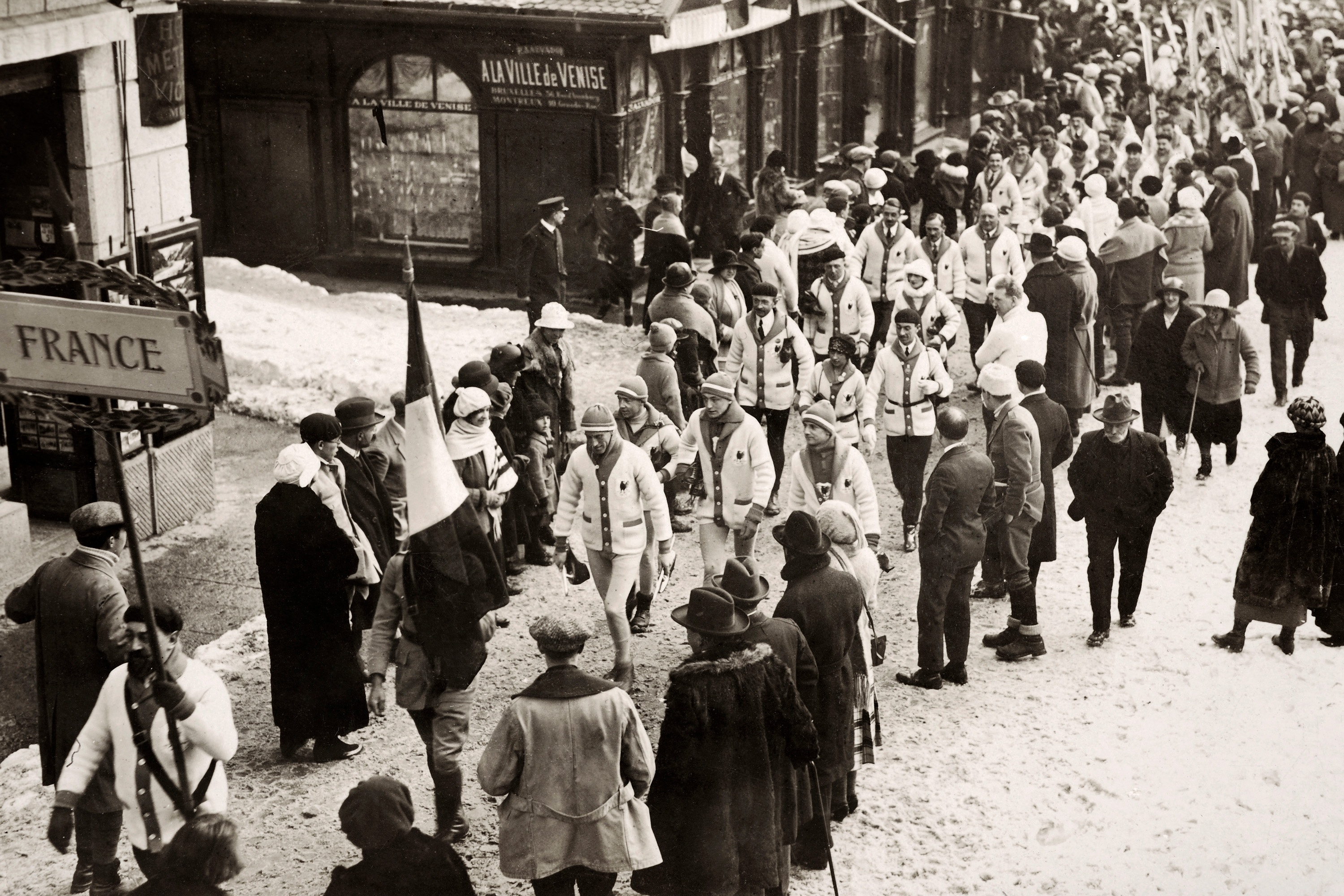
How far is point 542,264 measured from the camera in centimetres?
1502

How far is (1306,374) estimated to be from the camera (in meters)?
15.9

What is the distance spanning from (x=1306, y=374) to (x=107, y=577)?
12752 mm

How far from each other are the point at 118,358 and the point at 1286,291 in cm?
1202

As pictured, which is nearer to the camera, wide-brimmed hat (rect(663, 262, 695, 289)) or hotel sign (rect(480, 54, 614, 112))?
wide-brimmed hat (rect(663, 262, 695, 289))

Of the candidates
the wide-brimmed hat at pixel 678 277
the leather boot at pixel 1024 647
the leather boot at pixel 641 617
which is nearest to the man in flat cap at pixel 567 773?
the leather boot at pixel 641 617

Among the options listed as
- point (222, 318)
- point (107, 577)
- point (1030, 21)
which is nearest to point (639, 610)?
point (107, 577)

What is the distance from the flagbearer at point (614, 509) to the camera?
29.2 ft

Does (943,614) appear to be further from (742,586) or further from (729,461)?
(742,586)

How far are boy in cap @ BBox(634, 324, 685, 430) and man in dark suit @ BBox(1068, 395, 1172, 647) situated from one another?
283cm

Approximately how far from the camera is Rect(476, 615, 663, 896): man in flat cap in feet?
19.8

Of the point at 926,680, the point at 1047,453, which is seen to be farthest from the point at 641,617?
the point at 1047,453

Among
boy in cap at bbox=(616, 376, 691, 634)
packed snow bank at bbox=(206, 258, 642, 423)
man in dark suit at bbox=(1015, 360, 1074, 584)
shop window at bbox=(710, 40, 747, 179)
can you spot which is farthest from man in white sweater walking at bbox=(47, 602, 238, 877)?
shop window at bbox=(710, 40, 747, 179)

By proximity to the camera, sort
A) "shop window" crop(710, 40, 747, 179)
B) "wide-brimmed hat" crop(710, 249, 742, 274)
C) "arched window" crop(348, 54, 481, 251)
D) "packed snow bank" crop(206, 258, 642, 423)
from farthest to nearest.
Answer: "shop window" crop(710, 40, 747, 179) < "arched window" crop(348, 54, 481, 251) < "packed snow bank" crop(206, 258, 642, 423) < "wide-brimmed hat" crop(710, 249, 742, 274)

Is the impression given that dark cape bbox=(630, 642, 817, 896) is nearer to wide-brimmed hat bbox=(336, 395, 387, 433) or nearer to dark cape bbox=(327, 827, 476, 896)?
dark cape bbox=(327, 827, 476, 896)
